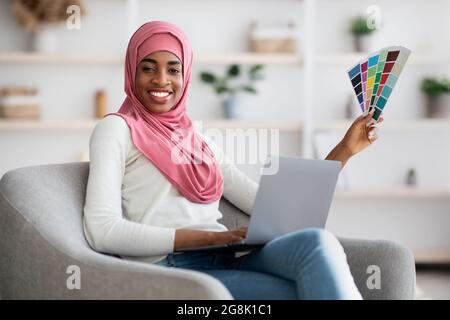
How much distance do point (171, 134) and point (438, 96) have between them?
2644 millimetres

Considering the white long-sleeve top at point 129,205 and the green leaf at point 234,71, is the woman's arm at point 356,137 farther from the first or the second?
the green leaf at point 234,71

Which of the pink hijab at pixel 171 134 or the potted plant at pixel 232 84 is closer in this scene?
the pink hijab at pixel 171 134

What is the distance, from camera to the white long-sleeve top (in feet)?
5.76

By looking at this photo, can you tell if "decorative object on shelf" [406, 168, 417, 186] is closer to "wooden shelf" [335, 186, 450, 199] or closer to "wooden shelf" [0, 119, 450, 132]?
"wooden shelf" [335, 186, 450, 199]

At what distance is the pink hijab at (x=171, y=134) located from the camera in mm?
1940

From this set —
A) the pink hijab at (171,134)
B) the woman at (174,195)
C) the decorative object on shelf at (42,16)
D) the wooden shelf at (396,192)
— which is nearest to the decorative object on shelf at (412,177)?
the wooden shelf at (396,192)

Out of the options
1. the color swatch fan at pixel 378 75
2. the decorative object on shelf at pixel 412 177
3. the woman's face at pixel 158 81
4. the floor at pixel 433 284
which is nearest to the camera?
the color swatch fan at pixel 378 75

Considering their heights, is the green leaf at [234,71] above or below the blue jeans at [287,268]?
above

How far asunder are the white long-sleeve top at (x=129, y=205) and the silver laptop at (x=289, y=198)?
0.11 meters

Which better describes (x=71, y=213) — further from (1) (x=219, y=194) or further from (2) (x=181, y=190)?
(1) (x=219, y=194)

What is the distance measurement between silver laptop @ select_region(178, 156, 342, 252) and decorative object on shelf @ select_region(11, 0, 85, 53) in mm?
2735

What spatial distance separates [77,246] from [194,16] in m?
2.89

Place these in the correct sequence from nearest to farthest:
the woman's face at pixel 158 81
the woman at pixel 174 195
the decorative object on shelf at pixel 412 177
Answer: the woman at pixel 174 195 → the woman's face at pixel 158 81 → the decorative object on shelf at pixel 412 177

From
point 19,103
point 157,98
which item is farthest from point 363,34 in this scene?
point 157,98
